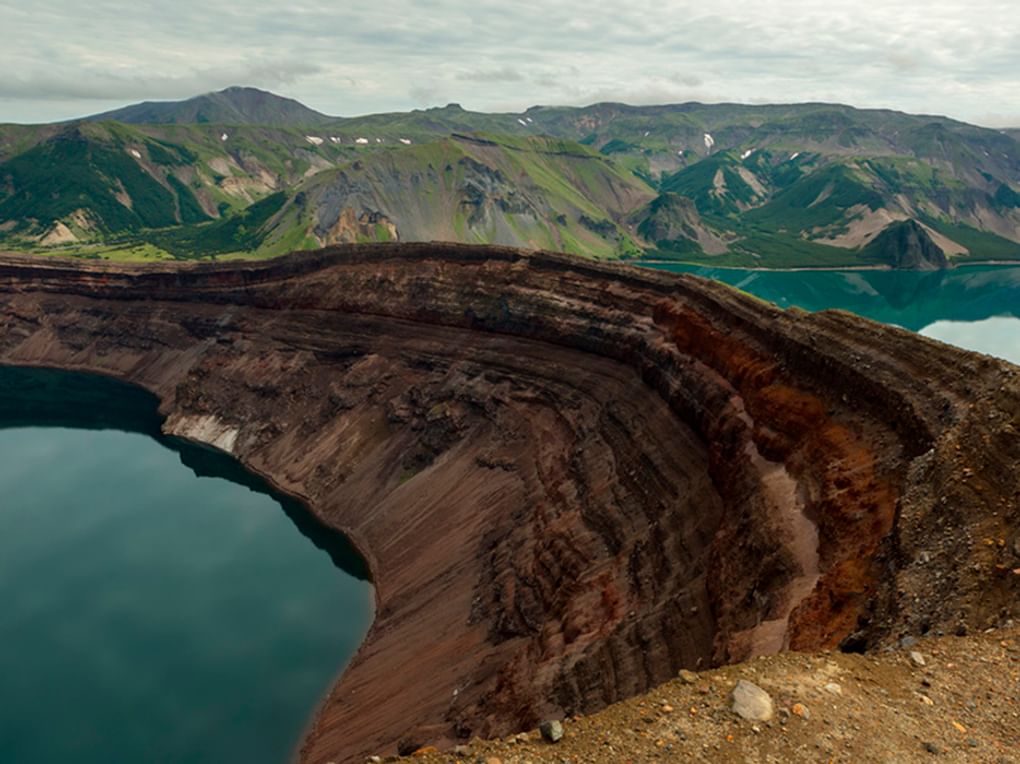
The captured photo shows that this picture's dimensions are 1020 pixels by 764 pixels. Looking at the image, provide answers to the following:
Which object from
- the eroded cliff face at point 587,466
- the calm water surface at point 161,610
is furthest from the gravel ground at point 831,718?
the calm water surface at point 161,610

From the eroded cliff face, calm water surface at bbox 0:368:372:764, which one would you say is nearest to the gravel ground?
the eroded cliff face

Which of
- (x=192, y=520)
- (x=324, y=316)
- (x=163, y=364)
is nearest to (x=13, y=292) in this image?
(x=163, y=364)

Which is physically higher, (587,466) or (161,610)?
(587,466)

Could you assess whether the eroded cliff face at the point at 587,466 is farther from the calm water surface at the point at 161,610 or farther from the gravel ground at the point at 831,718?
the calm water surface at the point at 161,610

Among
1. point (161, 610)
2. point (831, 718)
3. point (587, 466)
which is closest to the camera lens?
point (831, 718)

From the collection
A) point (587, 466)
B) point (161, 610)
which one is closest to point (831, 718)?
point (587, 466)

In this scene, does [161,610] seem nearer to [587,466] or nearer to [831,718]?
[587,466]

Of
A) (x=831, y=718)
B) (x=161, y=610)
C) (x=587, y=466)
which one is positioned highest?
(x=831, y=718)
